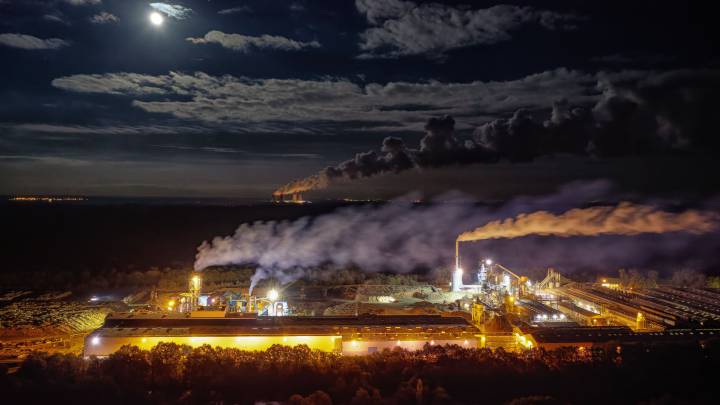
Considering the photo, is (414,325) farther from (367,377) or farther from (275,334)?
(275,334)

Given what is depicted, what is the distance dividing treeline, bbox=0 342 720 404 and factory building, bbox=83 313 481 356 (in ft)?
2.61

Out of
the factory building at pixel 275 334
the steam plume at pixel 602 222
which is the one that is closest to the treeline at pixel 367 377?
the factory building at pixel 275 334

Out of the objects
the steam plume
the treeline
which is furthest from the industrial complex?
the steam plume

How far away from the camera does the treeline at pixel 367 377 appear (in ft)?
41.2

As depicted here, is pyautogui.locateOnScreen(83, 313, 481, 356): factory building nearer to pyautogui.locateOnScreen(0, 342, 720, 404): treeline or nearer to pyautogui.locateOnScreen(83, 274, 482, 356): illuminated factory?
pyautogui.locateOnScreen(83, 274, 482, 356): illuminated factory

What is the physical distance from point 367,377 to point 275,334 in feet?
11.4

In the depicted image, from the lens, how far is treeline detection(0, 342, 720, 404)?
12.6 metres

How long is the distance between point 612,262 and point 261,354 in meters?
40.7

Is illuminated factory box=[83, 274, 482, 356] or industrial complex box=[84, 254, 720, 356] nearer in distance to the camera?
illuminated factory box=[83, 274, 482, 356]

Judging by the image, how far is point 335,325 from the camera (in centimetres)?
1638

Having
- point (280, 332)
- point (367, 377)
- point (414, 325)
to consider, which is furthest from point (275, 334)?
point (414, 325)

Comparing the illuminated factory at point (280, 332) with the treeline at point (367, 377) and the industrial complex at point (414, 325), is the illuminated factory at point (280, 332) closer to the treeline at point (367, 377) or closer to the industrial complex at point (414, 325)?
the industrial complex at point (414, 325)

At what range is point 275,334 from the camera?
1563 cm

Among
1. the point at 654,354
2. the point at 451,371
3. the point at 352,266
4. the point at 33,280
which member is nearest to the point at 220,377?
the point at 451,371
